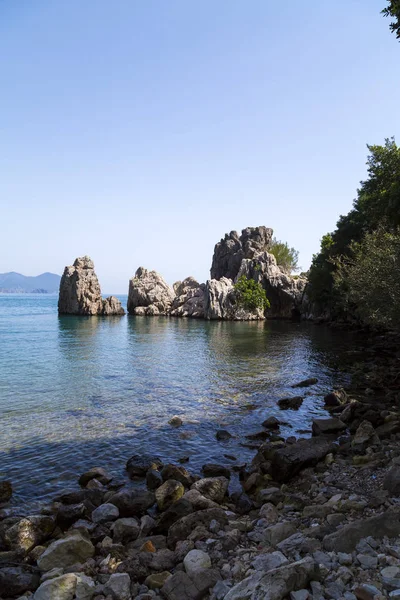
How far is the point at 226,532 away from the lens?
1082 cm

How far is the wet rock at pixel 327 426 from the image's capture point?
2102cm

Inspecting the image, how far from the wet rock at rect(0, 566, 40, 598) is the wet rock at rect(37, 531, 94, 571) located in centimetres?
34

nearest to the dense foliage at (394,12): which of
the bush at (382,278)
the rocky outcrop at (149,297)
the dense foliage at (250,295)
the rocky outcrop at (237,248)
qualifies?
the bush at (382,278)

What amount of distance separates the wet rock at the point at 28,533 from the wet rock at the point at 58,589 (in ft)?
9.94

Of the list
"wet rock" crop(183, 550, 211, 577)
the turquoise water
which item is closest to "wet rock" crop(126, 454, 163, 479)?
the turquoise water

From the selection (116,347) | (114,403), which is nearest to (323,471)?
(114,403)

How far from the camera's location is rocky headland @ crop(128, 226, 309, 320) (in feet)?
395

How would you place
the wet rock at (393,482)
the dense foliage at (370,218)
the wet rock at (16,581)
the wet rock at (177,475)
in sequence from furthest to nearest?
the dense foliage at (370,218) → the wet rock at (177,475) → the wet rock at (393,482) → the wet rock at (16,581)

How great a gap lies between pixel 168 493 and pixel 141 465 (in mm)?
3405

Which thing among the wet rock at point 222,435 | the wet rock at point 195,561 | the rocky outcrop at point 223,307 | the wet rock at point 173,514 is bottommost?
the wet rock at point 222,435

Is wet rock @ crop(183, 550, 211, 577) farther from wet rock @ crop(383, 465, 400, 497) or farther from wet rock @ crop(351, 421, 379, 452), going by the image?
wet rock @ crop(351, 421, 379, 452)

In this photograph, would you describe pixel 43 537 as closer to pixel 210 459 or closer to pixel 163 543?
pixel 163 543

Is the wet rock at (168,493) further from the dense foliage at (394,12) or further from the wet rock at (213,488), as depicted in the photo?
the dense foliage at (394,12)

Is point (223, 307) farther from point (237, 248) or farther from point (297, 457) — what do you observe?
point (297, 457)
